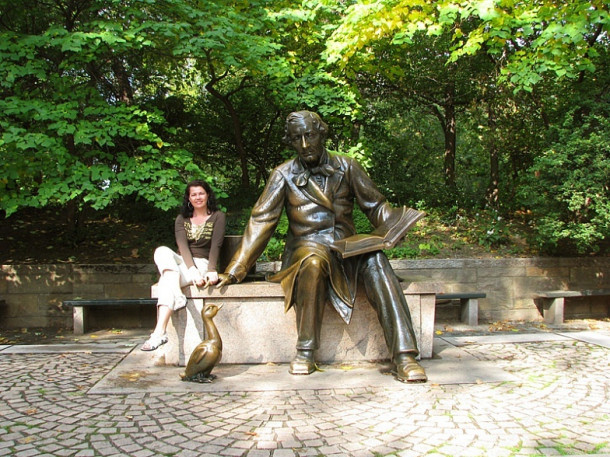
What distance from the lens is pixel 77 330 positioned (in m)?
7.00

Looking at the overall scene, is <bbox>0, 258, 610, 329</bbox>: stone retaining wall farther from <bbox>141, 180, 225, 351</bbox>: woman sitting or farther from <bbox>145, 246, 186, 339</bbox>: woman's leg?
<bbox>145, 246, 186, 339</bbox>: woman's leg

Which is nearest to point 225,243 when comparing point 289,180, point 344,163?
point 289,180

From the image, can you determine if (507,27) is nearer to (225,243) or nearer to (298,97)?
(298,97)

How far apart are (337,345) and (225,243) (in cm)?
140

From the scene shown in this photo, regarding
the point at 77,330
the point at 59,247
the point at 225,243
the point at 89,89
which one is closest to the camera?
the point at 225,243

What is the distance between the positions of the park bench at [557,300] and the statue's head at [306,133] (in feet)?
15.9

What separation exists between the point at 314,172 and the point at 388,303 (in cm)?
132

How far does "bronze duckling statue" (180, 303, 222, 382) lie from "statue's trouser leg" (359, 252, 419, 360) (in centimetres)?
124

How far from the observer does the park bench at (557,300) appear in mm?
7414

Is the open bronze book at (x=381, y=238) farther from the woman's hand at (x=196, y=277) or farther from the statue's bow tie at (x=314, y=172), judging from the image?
the woman's hand at (x=196, y=277)

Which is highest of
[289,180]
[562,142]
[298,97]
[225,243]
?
[298,97]

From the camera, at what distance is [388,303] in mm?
3992

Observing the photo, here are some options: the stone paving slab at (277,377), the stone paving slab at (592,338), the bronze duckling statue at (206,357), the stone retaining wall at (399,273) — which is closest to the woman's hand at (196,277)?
the bronze duckling statue at (206,357)

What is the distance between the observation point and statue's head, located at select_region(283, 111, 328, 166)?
4.30 m
